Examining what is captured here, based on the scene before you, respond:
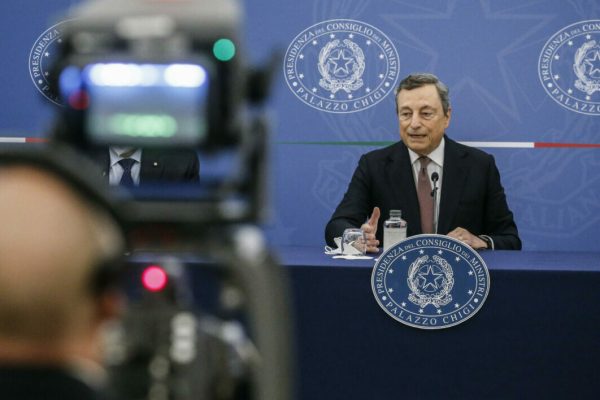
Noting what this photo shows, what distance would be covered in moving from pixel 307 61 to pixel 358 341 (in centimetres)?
235

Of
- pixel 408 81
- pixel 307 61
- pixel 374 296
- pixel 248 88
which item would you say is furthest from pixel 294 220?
pixel 248 88

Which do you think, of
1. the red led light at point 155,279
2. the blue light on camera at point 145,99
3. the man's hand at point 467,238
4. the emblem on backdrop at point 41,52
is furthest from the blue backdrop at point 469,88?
the blue light on camera at point 145,99

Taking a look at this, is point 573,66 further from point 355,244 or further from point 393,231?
point 355,244

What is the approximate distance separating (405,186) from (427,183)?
0.11 m

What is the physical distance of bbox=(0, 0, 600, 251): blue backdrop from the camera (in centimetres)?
529

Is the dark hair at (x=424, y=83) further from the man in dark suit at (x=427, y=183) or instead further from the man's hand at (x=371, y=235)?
the man's hand at (x=371, y=235)

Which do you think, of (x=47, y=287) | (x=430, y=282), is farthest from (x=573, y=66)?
(x=47, y=287)

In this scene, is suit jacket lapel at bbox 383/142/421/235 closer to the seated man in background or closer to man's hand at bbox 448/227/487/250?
man's hand at bbox 448/227/487/250

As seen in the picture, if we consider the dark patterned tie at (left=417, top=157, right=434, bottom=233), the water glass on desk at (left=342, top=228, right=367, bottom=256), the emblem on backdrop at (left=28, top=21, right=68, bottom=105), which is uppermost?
the emblem on backdrop at (left=28, top=21, right=68, bottom=105)

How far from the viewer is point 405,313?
11.3ft

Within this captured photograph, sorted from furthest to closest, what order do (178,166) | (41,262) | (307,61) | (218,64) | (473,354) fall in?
(307,61)
(178,166)
(473,354)
(218,64)
(41,262)

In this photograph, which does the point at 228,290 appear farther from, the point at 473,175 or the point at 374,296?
the point at 473,175

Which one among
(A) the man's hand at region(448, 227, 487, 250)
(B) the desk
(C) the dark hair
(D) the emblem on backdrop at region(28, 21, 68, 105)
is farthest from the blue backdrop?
(B) the desk

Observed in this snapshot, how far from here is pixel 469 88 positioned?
5324 mm
